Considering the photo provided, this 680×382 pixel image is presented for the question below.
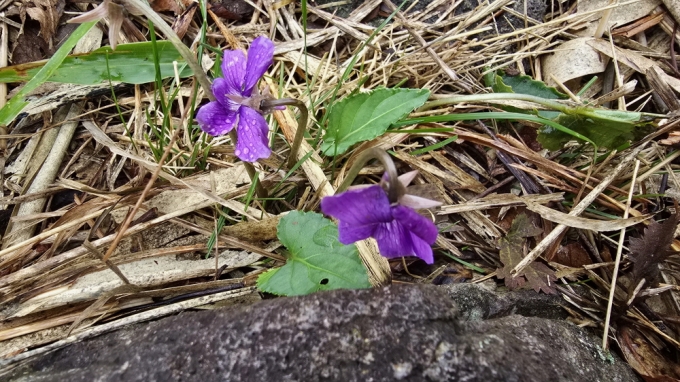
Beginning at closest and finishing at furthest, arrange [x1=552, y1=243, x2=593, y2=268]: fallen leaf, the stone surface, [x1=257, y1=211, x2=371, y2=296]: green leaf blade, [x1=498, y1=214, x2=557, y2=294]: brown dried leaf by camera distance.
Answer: the stone surface → [x1=257, y1=211, x2=371, y2=296]: green leaf blade → [x1=498, y1=214, x2=557, y2=294]: brown dried leaf → [x1=552, y1=243, x2=593, y2=268]: fallen leaf

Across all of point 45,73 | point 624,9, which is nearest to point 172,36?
point 45,73

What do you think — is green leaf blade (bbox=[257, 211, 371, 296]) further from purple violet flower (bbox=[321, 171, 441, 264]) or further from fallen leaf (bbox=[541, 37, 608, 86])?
fallen leaf (bbox=[541, 37, 608, 86])

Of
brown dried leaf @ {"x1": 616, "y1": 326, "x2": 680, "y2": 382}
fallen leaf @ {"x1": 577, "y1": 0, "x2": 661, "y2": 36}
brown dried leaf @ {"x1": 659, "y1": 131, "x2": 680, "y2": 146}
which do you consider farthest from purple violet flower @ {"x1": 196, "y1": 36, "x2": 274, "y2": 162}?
fallen leaf @ {"x1": 577, "y1": 0, "x2": 661, "y2": 36}

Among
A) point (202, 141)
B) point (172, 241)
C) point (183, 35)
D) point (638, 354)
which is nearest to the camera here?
point (638, 354)

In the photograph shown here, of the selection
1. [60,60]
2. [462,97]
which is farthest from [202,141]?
[462,97]

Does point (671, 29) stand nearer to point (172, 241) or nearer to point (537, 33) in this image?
point (537, 33)

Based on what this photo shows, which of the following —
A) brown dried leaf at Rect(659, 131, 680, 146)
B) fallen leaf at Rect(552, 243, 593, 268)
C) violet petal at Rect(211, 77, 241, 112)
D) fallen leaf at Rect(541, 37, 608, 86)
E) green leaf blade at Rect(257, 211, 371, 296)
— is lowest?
fallen leaf at Rect(552, 243, 593, 268)

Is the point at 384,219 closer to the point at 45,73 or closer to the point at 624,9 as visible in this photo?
the point at 45,73
